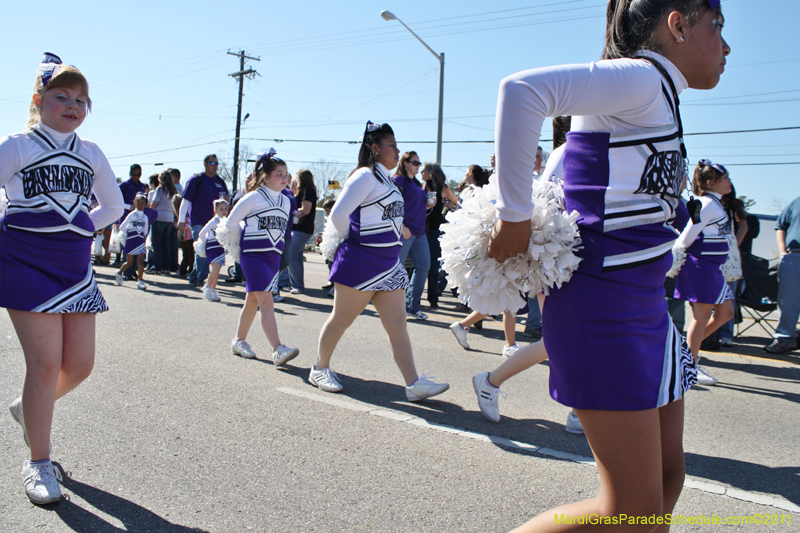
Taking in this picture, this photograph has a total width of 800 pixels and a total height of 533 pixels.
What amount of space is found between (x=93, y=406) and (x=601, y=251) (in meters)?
3.68

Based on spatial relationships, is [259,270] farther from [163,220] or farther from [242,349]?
[163,220]

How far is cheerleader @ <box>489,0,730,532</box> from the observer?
1.59 meters

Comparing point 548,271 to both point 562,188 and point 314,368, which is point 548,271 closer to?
point 562,188

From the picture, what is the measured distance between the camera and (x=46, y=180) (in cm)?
286

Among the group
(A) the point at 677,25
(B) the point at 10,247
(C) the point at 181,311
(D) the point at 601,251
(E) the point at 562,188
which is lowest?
(C) the point at 181,311

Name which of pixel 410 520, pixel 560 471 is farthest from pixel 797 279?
pixel 410 520

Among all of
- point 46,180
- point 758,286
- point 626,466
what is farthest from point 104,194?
point 758,286

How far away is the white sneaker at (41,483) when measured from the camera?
269 cm

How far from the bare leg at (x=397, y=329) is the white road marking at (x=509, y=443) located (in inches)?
13.5

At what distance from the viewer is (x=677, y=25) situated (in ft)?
5.72

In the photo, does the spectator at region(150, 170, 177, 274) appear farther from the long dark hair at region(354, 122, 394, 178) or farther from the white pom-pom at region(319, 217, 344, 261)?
the long dark hair at region(354, 122, 394, 178)

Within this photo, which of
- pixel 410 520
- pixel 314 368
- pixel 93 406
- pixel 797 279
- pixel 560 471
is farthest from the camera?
pixel 797 279

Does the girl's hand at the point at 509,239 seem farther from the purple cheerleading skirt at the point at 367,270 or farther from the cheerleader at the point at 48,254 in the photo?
the purple cheerleading skirt at the point at 367,270

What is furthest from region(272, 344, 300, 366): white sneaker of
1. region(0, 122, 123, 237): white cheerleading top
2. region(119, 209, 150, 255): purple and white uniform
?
region(119, 209, 150, 255): purple and white uniform
